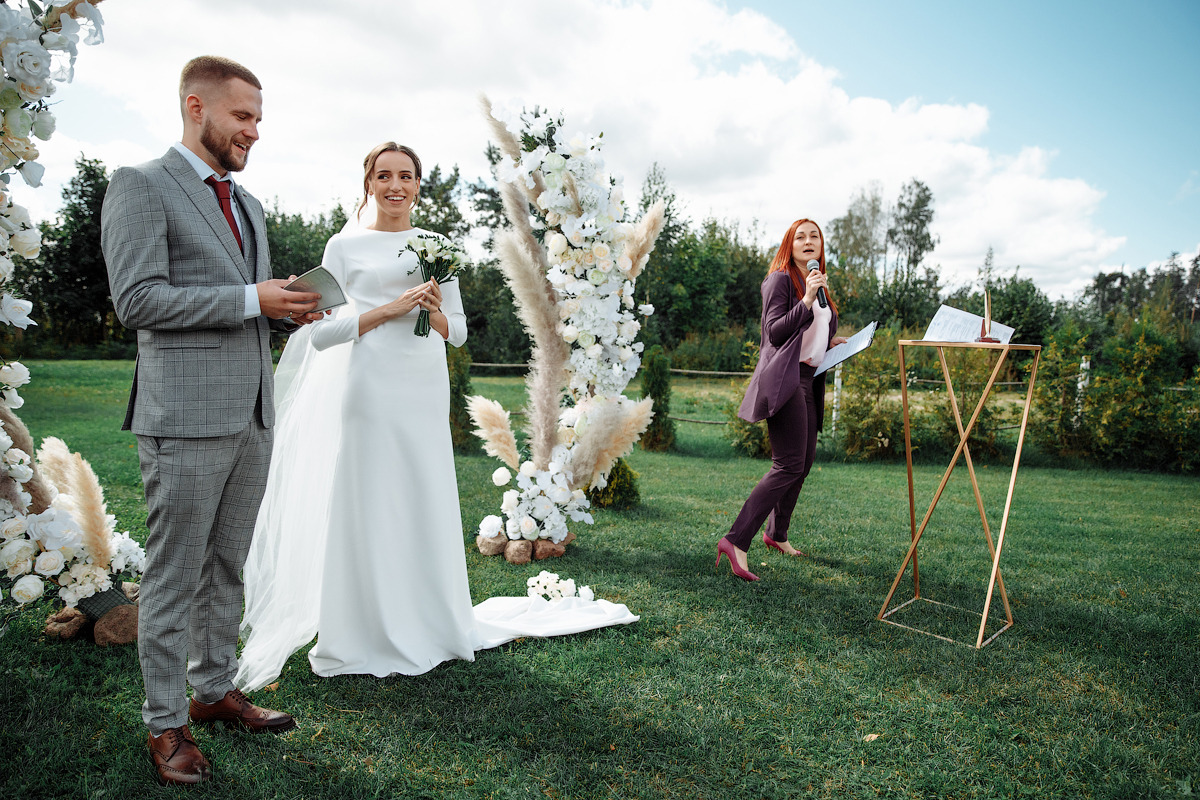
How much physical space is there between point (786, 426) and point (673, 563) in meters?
1.24

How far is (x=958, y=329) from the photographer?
3.44 meters

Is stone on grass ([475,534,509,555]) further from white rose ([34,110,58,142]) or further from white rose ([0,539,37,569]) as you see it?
white rose ([34,110,58,142])

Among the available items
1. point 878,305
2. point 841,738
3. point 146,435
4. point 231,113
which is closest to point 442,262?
point 231,113

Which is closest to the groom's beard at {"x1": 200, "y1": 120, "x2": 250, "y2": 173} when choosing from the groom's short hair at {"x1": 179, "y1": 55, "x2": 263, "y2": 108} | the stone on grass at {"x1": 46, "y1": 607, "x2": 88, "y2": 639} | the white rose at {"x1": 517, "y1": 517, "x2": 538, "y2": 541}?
the groom's short hair at {"x1": 179, "y1": 55, "x2": 263, "y2": 108}

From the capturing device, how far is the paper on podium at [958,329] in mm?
3385

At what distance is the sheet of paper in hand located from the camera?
2361 millimetres

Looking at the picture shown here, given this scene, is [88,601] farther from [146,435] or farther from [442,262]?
[442,262]

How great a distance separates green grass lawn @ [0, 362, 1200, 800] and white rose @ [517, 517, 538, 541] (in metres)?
0.21

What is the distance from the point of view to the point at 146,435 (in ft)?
7.28

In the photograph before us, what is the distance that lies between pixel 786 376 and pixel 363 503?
262 cm

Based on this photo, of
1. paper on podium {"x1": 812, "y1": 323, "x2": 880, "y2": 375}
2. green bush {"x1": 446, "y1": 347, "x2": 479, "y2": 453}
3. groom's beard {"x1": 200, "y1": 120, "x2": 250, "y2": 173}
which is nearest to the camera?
groom's beard {"x1": 200, "y1": 120, "x2": 250, "y2": 173}

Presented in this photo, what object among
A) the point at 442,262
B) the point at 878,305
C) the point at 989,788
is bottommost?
the point at 989,788

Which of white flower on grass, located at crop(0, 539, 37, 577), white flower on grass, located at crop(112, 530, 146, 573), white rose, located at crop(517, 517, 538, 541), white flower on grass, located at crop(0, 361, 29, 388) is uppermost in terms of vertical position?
white flower on grass, located at crop(0, 361, 29, 388)

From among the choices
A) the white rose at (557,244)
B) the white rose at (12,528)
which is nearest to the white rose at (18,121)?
the white rose at (12,528)
